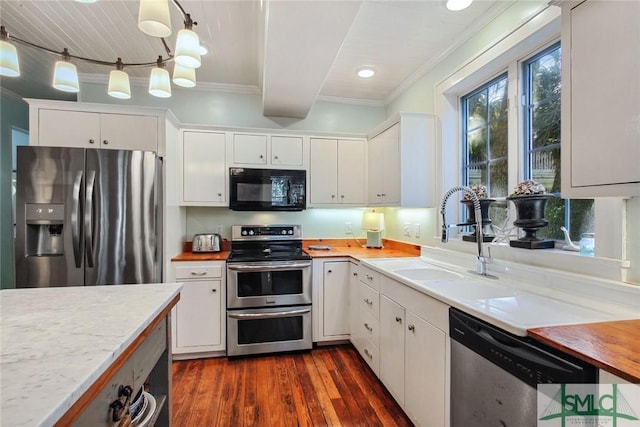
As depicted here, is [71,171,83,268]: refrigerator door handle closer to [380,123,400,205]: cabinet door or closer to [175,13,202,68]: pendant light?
[175,13,202,68]: pendant light

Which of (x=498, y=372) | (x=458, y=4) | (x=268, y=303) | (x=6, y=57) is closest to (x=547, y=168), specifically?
(x=458, y=4)

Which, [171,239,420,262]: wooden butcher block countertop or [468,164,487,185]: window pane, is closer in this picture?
[468,164,487,185]: window pane

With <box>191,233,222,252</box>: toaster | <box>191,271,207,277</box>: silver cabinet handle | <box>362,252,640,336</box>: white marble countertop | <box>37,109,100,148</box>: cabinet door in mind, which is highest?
<box>37,109,100,148</box>: cabinet door

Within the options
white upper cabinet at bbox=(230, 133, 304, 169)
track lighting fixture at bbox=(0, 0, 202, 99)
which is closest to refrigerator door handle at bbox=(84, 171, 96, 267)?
track lighting fixture at bbox=(0, 0, 202, 99)

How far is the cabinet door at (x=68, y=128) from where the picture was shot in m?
2.46

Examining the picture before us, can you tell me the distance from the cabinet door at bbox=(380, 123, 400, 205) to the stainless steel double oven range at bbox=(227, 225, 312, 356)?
3.17 ft

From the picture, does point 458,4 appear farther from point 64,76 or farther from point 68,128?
point 68,128

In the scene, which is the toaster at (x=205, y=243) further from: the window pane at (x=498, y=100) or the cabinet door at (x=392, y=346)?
the window pane at (x=498, y=100)

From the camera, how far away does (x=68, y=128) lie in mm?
2494

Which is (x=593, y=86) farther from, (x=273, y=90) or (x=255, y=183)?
(x=255, y=183)

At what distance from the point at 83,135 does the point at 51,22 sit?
31.8 inches

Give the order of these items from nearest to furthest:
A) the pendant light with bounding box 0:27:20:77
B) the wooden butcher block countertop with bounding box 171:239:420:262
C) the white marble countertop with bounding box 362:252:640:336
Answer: the white marble countertop with bounding box 362:252:640:336 → the pendant light with bounding box 0:27:20:77 → the wooden butcher block countertop with bounding box 171:239:420:262

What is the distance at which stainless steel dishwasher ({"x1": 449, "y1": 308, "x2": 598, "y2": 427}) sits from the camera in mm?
944

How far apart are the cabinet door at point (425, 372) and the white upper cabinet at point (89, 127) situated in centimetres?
243
